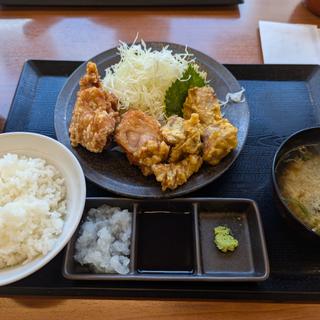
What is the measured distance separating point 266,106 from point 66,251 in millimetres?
1328

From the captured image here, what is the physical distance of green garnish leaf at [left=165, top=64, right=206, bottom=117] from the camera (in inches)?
70.9

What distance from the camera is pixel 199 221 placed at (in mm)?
1486

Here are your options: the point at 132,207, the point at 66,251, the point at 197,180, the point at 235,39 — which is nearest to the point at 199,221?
the point at 197,180

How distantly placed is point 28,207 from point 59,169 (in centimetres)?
24

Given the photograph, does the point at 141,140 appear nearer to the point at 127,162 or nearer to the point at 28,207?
the point at 127,162

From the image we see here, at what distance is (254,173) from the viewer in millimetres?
1697

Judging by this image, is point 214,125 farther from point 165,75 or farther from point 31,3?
point 31,3

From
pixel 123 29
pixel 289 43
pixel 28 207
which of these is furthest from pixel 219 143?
pixel 123 29

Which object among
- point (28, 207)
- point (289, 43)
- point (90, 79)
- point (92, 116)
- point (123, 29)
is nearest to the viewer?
point (28, 207)

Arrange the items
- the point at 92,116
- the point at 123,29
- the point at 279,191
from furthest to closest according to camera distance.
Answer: the point at 123,29 → the point at 92,116 → the point at 279,191

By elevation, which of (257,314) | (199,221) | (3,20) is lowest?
(257,314)

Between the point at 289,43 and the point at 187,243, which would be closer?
the point at 187,243

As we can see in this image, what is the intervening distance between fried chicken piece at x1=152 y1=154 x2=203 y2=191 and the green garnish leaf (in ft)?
1.13

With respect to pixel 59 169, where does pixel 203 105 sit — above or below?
above
